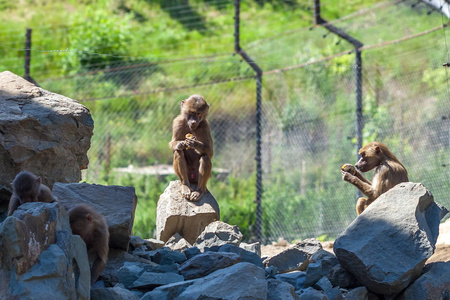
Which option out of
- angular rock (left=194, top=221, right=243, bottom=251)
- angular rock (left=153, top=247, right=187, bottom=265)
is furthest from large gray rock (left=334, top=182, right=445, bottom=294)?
angular rock (left=153, top=247, right=187, bottom=265)

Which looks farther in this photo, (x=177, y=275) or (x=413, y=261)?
(x=413, y=261)

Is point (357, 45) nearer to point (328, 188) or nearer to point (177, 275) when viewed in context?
point (328, 188)

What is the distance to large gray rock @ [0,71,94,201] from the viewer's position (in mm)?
5691

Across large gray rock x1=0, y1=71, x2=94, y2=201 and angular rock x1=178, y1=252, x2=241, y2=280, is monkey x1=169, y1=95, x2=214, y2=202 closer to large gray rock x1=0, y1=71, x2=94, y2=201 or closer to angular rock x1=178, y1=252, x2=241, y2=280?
large gray rock x1=0, y1=71, x2=94, y2=201

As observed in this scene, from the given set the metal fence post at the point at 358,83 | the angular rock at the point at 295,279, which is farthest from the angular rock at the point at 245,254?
the metal fence post at the point at 358,83

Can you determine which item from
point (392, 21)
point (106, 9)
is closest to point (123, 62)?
point (106, 9)

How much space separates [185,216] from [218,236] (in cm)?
87

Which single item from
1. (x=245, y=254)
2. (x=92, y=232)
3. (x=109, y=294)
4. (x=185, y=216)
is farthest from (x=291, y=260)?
(x=109, y=294)

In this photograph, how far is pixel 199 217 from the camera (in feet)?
23.8

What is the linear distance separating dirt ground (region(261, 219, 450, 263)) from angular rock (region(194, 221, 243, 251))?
1870 mm

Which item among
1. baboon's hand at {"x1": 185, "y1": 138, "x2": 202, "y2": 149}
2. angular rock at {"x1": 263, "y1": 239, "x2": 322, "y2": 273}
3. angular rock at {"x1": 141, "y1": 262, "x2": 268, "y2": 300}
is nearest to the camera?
angular rock at {"x1": 141, "y1": 262, "x2": 268, "y2": 300}

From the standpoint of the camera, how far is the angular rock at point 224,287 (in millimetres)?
4441

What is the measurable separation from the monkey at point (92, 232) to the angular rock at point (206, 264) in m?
0.77

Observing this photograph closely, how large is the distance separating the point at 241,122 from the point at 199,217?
261 inches
